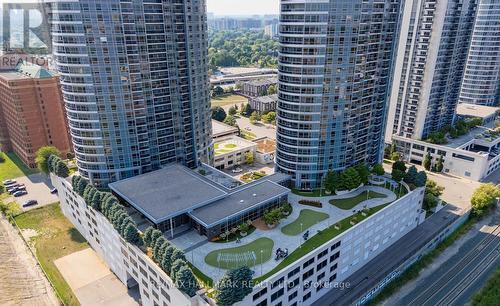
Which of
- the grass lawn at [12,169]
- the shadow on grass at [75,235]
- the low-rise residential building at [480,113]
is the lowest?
the shadow on grass at [75,235]

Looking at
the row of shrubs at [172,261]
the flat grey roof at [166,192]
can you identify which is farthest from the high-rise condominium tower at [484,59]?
the row of shrubs at [172,261]

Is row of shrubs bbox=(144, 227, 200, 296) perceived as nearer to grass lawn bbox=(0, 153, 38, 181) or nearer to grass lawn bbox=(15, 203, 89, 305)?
grass lawn bbox=(15, 203, 89, 305)

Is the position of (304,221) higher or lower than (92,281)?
higher

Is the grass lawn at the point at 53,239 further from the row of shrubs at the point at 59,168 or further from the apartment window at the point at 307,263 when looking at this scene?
the apartment window at the point at 307,263

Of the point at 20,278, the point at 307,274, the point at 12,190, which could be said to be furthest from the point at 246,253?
the point at 12,190

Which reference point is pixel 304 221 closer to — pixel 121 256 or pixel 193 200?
pixel 193 200

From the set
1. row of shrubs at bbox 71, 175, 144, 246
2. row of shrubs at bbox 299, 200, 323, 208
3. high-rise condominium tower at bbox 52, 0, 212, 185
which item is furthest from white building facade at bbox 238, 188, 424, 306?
high-rise condominium tower at bbox 52, 0, 212, 185
